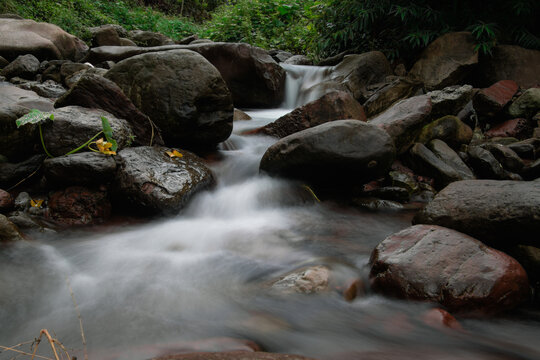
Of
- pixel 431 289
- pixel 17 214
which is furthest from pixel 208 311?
pixel 17 214

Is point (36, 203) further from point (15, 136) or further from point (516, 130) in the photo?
point (516, 130)

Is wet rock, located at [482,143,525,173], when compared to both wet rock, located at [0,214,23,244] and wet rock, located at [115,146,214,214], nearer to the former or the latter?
wet rock, located at [115,146,214,214]

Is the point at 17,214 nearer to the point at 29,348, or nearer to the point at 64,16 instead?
the point at 29,348

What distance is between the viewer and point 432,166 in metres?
4.82

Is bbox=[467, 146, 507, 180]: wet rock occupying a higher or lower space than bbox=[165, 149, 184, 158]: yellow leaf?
higher

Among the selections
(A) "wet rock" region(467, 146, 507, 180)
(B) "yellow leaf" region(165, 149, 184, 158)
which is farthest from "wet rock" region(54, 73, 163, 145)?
(A) "wet rock" region(467, 146, 507, 180)

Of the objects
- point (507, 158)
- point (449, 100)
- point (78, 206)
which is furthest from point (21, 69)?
point (507, 158)

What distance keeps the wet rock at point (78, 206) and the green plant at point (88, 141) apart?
16.9 inches

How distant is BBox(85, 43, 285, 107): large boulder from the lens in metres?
7.54

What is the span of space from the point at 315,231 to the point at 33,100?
4121 mm

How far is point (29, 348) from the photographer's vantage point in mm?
1756

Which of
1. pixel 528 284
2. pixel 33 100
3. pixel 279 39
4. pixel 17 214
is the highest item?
pixel 279 39

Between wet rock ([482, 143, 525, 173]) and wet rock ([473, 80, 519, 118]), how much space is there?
1.46 meters

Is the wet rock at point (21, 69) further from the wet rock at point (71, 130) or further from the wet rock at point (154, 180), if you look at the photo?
the wet rock at point (154, 180)
